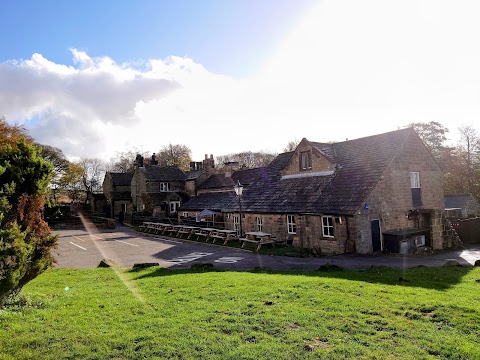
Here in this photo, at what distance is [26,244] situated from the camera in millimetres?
8789

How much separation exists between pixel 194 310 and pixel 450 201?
43295 millimetres

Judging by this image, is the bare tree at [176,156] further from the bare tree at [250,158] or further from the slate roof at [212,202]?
the slate roof at [212,202]

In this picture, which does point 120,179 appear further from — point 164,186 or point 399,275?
point 399,275

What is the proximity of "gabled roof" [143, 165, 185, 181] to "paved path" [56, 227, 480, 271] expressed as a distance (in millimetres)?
26168

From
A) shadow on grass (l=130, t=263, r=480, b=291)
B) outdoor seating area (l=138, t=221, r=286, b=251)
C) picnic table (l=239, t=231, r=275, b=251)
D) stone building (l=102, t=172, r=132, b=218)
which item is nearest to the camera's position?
shadow on grass (l=130, t=263, r=480, b=291)

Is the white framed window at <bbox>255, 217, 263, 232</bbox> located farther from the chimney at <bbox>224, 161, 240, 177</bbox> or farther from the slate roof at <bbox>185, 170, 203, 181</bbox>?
the slate roof at <bbox>185, 170, 203, 181</bbox>

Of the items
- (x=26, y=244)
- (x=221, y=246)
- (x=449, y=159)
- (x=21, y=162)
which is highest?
(x=449, y=159)

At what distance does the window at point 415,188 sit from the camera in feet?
82.8

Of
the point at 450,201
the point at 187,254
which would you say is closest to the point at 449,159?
the point at 450,201

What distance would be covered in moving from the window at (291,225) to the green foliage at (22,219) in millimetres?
18435

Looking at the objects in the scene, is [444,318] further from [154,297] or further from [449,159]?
[449,159]

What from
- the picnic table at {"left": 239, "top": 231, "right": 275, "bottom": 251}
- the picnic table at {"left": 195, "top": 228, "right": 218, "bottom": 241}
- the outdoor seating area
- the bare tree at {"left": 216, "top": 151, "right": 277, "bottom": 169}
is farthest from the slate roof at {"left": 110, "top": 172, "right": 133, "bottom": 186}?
the picnic table at {"left": 239, "top": 231, "right": 275, "bottom": 251}

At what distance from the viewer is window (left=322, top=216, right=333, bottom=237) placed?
22984mm

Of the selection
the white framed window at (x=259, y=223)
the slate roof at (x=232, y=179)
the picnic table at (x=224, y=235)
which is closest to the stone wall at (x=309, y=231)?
the white framed window at (x=259, y=223)
